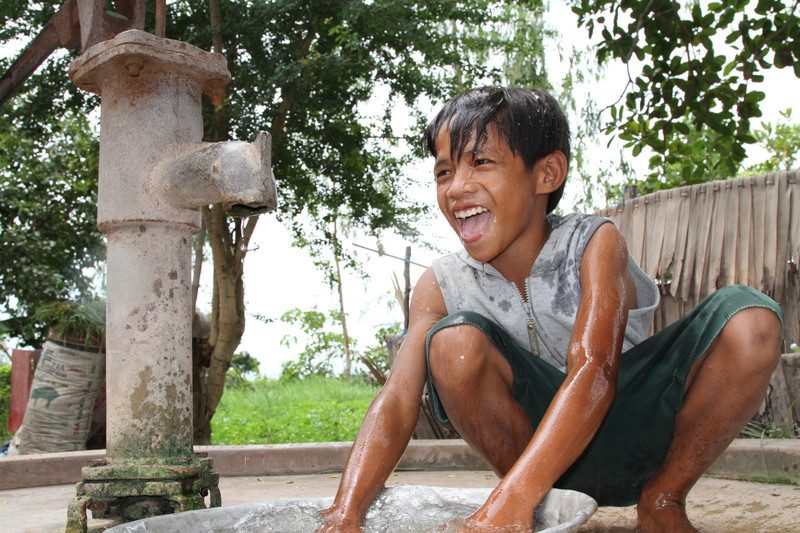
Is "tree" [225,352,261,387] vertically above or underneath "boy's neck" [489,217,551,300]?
underneath

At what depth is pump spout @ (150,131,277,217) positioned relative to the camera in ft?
6.47

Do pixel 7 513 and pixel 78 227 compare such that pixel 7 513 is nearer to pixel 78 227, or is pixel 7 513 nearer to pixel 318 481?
pixel 318 481

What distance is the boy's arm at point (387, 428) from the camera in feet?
5.14

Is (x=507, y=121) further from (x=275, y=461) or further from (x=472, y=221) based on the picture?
(x=275, y=461)

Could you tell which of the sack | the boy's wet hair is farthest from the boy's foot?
the sack

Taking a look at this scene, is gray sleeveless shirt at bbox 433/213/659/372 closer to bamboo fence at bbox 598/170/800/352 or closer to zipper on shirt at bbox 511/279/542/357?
zipper on shirt at bbox 511/279/542/357

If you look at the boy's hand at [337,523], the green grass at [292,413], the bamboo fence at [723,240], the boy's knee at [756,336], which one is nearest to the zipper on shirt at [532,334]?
the boy's knee at [756,336]

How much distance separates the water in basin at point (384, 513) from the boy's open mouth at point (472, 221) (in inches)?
22.4

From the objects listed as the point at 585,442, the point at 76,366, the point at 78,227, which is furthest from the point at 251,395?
the point at 585,442

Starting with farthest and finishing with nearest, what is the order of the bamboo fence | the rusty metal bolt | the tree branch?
the tree branch, the bamboo fence, the rusty metal bolt

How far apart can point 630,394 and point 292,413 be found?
7.04m

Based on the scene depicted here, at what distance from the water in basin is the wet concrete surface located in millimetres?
654

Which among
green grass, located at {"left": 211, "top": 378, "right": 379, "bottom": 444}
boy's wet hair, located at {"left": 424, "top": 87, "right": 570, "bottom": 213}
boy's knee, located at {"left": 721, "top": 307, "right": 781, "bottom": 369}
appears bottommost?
green grass, located at {"left": 211, "top": 378, "right": 379, "bottom": 444}

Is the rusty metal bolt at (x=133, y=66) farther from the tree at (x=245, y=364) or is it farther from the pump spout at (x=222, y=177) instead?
the tree at (x=245, y=364)
